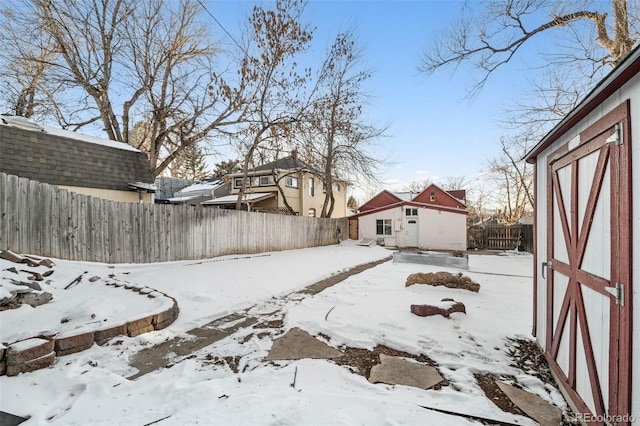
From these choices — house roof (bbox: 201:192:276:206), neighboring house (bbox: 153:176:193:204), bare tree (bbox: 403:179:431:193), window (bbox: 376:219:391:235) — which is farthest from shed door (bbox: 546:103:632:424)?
bare tree (bbox: 403:179:431:193)

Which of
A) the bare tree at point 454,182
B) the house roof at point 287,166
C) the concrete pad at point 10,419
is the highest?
the bare tree at point 454,182

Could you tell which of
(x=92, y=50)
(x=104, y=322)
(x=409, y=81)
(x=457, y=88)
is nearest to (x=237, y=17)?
(x=92, y=50)

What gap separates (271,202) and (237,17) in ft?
35.7

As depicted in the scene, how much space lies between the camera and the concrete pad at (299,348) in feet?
9.50

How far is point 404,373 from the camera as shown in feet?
8.57

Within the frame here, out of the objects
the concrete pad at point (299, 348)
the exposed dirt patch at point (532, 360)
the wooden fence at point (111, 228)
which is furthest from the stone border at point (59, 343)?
the exposed dirt patch at point (532, 360)

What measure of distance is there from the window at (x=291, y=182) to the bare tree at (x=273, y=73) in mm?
5736

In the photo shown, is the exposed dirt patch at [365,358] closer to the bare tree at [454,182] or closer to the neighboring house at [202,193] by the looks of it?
the neighboring house at [202,193]

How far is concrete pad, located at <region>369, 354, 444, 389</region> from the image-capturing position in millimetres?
2459

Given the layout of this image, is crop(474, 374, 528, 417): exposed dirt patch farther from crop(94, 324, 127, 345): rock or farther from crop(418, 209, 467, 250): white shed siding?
crop(418, 209, 467, 250): white shed siding

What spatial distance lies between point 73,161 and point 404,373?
10.6 m

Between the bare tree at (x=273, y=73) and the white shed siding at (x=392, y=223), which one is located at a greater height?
the bare tree at (x=273, y=73)

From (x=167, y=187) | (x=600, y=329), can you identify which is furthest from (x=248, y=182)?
(x=600, y=329)

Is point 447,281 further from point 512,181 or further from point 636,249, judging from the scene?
point 512,181
